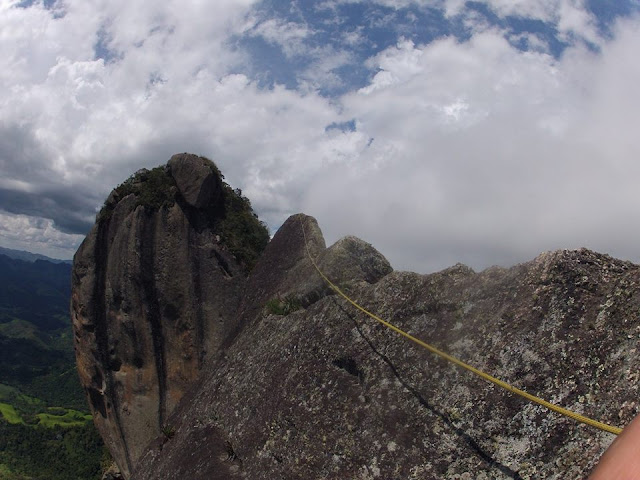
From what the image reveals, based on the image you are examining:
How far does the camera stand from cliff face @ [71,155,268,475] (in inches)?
1012

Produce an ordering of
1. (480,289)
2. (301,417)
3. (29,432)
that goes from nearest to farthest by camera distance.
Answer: (480,289) < (301,417) < (29,432)

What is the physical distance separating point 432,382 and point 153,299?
68.6ft

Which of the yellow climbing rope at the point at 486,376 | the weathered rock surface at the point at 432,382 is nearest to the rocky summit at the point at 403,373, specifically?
the weathered rock surface at the point at 432,382

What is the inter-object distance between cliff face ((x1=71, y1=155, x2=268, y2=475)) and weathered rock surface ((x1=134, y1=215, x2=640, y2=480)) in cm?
1223

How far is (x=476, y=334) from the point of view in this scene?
8.73m

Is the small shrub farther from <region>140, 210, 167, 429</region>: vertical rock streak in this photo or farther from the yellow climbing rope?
<region>140, 210, 167, 429</region>: vertical rock streak

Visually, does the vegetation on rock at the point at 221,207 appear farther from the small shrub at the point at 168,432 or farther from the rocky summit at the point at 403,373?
the small shrub at the point at 168,432

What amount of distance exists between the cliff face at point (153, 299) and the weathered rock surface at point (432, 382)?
12.2m

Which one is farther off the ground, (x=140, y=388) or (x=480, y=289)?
(x=480, y=289)

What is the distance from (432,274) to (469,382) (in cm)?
310

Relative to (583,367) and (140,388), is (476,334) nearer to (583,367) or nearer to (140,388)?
(583,367)

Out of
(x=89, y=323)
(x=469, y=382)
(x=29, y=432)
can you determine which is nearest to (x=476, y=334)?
(x=469, y=382)

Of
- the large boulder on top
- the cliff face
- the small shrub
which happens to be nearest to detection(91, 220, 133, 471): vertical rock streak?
the cliff face

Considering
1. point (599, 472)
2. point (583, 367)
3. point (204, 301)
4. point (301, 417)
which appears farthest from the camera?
point (204, 301)
